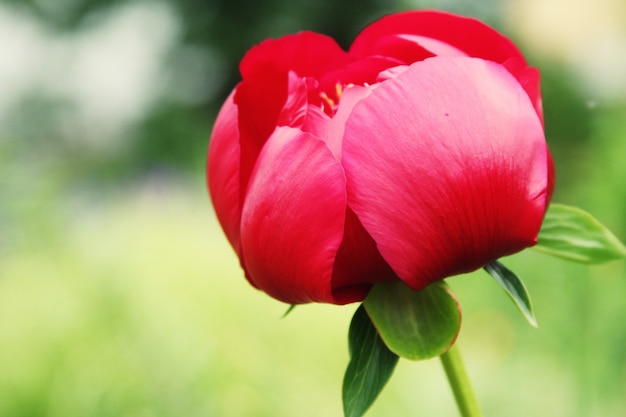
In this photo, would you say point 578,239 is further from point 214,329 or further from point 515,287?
point 214,329

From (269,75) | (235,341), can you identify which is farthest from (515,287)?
(235,341)

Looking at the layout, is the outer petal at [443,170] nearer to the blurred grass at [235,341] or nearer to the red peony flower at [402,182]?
the red peony flower at [402,182]

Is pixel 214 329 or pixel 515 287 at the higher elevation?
pixel 515 287

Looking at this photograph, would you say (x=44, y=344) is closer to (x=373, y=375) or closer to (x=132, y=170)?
(x=373, y=375)

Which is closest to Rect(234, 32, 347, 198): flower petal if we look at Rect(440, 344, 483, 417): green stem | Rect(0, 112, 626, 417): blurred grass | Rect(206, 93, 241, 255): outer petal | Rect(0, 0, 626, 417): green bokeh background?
Rect(206, 93, 241, 255): outer petal

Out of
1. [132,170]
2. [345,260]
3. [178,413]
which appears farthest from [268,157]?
[132,170]

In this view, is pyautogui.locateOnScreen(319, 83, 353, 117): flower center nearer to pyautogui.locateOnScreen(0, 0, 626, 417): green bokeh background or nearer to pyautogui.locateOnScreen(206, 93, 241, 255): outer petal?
pyautogui.locateOnScreen(206, 93, 241, 255): outer petal

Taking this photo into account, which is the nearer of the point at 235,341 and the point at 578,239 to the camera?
the point at 578,239

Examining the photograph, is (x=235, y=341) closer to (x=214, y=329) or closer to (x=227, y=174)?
(x=214, y=329)
